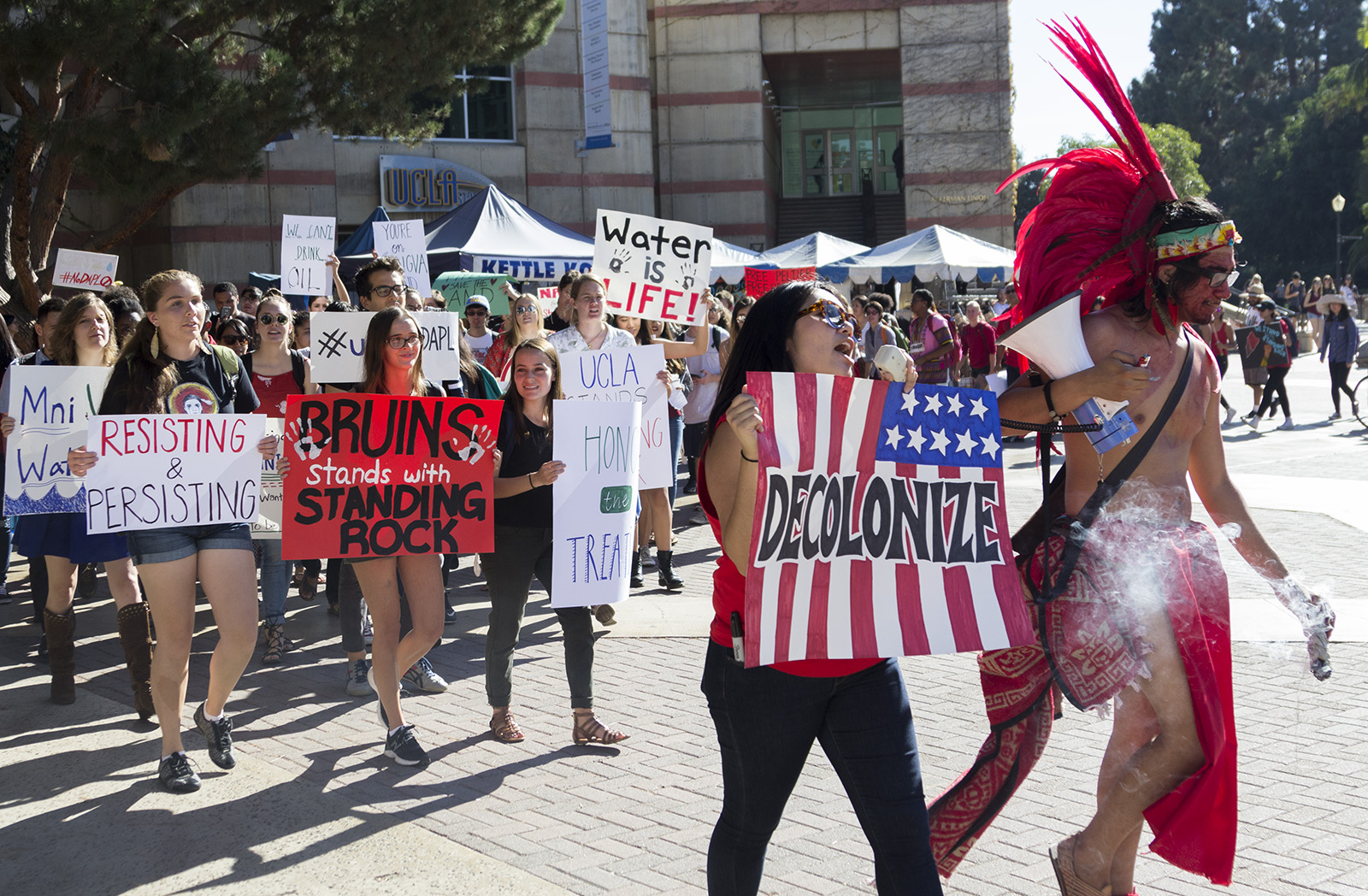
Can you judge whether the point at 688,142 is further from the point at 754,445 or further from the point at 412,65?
the point at 754,445

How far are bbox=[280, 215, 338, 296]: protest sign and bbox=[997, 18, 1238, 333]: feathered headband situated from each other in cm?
870

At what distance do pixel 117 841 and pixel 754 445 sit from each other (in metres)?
3.01

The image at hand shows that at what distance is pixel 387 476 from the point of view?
17.3 ft

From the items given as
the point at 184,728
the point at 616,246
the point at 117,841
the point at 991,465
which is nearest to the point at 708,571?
the point at 616,246

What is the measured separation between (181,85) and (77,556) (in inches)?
389

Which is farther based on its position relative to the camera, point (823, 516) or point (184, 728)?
point (184, 728)

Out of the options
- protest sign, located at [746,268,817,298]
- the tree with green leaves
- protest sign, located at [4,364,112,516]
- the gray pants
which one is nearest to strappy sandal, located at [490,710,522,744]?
the gray pants

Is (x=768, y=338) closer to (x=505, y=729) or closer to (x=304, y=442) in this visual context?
(x=304, y=442)

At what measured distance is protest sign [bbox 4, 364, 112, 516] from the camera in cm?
602

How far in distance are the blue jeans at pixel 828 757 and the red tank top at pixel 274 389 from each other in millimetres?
5114

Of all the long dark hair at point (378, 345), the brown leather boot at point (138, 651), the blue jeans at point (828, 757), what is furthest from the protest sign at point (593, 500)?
the blue jeans at point (828, 757)

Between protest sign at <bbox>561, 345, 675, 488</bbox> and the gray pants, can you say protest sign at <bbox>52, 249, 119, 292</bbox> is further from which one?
the gray pants

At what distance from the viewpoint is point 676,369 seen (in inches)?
389

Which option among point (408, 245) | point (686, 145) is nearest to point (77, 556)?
point (408, 245)
